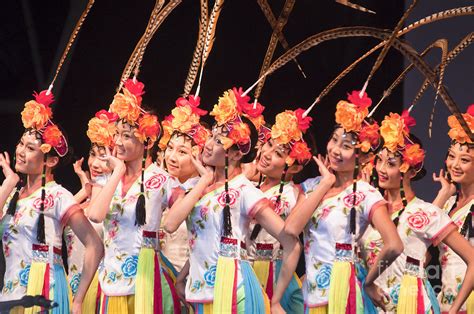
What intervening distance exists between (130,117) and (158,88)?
7.54 feet

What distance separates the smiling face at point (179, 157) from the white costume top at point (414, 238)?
1.24 metres

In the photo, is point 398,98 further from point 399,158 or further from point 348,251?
point 348,251

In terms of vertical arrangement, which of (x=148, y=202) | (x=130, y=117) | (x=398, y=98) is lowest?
(x=148, y=202)

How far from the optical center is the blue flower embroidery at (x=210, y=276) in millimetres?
6289

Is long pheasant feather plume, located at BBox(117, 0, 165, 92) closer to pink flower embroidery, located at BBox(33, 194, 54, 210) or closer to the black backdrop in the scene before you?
pink flower embroidery, located at BBox(33, 194, 54, 210)

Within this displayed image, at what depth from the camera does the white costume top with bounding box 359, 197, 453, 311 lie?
650 cm

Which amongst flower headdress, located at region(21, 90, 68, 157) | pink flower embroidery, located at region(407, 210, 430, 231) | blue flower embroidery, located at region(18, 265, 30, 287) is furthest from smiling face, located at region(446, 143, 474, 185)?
blue flower embroidery, located at region(18, 265, 30, 287)

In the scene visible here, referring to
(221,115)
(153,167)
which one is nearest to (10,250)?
(153,167)

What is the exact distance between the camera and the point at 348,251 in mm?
6309

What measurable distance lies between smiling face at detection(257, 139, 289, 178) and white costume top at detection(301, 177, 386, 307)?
0.73m

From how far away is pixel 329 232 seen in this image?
6.32 m

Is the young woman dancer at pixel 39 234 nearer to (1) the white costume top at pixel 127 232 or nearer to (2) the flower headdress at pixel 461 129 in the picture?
(1) the white costume top at pixel 127 232

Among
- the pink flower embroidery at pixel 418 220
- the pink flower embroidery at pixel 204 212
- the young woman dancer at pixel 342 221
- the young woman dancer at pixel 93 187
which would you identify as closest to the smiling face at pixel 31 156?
the young woman dancer at pixel 93 187

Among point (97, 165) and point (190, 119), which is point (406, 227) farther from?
point (97, 165)
